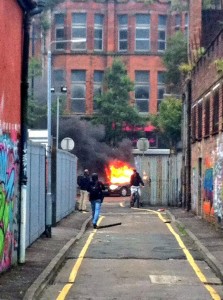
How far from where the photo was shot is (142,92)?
8156cm

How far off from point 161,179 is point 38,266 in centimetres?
2735

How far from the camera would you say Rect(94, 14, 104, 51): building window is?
8162 centimetres

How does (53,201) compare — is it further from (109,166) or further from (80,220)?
(109,166)

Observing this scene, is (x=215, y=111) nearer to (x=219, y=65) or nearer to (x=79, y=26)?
(x=219, y=65)

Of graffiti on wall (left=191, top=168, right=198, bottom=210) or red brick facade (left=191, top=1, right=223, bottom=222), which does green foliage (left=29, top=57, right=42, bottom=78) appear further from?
graffiti on wall (left=191, top=168, right=198, bottom=210)

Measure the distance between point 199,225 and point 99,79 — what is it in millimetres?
51868

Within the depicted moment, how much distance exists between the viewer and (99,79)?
8150 centimetres

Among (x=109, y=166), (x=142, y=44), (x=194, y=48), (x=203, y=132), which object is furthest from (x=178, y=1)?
(x=203, y=132)

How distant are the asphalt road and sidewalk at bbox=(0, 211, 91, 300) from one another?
0.72 ft

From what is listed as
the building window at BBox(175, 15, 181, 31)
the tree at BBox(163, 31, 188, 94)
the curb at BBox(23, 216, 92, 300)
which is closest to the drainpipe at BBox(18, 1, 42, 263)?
the curb at BBox(23, 216, 92, 300)

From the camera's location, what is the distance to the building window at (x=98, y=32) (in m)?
81.6

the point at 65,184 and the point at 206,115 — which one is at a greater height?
the point at 206,115

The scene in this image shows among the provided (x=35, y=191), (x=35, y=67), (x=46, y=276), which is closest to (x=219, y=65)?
(x=35, y=191)

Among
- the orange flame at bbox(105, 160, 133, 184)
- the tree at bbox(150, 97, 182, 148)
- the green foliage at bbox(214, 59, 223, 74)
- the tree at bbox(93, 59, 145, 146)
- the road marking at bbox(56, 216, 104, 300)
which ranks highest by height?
the tree at bbox(93, 59, 145, 146)
